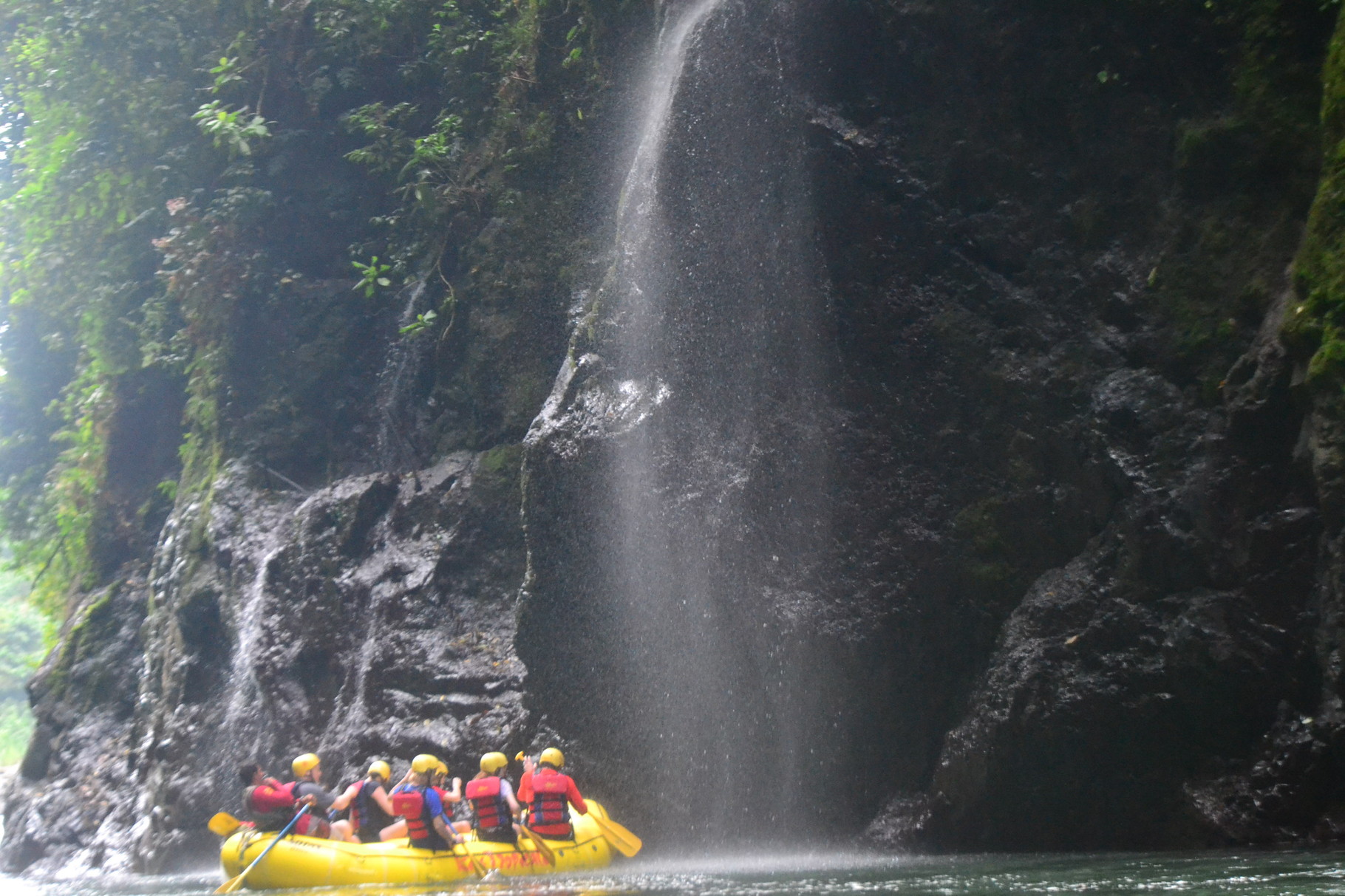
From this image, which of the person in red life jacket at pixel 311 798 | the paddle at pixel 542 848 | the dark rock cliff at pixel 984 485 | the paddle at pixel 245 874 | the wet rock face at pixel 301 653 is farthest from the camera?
the wet rock face at pixel 301 653

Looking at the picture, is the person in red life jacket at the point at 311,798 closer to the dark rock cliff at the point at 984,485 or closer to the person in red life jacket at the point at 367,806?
the person in red life jacket at the point at 367,806

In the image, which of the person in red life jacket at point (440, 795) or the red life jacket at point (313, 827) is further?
the person in red life jacket at point (440, 795)

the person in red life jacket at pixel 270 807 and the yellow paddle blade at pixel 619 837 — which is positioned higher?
the person in red life jacket at pixel 270 807

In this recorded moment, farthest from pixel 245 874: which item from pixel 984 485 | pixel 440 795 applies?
pixel 984 485

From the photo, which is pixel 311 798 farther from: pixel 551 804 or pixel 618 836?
pixel 618 836

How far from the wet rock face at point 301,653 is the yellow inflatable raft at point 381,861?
1821 millimetres

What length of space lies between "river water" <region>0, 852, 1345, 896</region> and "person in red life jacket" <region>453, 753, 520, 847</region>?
94cm

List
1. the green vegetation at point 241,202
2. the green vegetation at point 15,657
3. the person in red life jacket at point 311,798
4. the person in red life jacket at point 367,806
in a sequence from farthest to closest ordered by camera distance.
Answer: the green vegetation at point 15,657, the green vegetation at point 241,202, the person in red life jacket at point 367,806, the person in red life jacket at point 311,798

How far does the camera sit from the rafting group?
27.3 feet

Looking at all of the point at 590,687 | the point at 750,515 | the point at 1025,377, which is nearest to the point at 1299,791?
the point at 1025,377

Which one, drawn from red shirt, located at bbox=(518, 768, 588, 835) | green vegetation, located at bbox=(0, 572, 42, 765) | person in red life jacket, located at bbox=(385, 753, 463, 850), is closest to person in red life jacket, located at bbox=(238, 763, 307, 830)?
person in red life jacket, located at bbox=(385, 753, 463, 850)

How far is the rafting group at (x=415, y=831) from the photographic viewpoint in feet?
27.3

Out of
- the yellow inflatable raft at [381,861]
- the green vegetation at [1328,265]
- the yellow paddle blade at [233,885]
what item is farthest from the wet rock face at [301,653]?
the green vegetation at [1328,265]

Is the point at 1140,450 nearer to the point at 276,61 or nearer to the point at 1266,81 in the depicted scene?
the point at 1266,81
